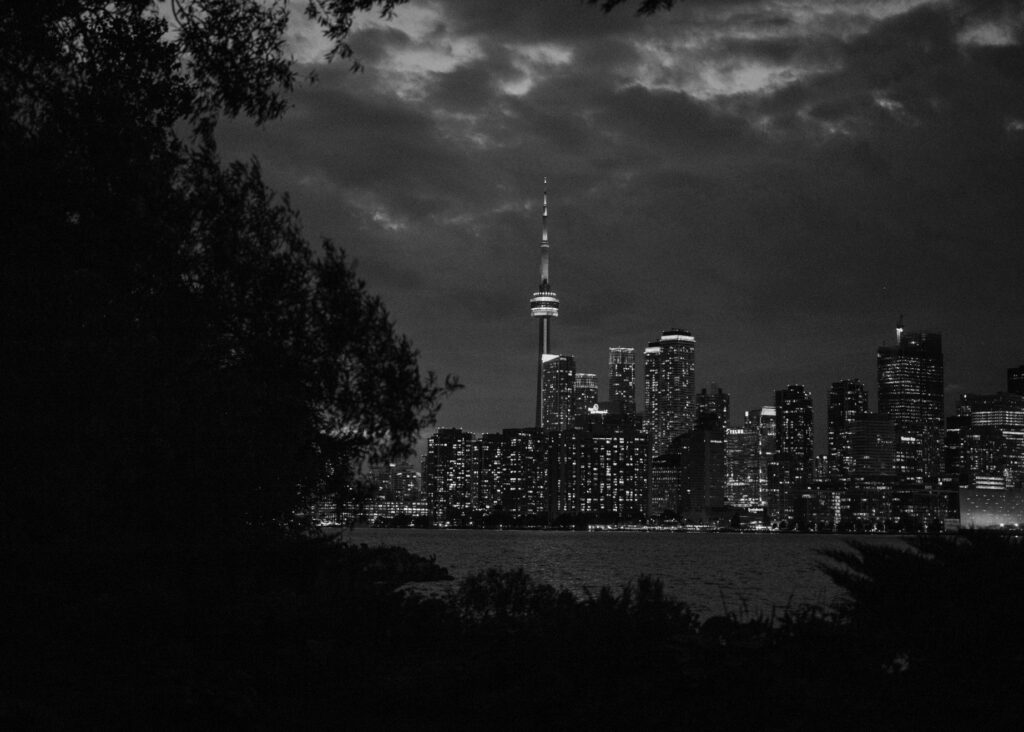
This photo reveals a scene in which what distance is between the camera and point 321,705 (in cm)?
1091

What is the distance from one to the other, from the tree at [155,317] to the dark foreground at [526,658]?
2105mm

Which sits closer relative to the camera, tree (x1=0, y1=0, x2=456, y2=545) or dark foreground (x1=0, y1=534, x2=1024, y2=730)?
dark foreground (x1=0, y1=534, x2=1024, y2=730)

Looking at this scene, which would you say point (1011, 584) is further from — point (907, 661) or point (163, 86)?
point (163, 86)

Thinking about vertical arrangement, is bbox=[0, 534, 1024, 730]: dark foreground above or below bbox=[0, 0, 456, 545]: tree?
below

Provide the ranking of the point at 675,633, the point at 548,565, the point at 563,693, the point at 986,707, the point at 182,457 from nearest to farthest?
1. the point at 986,707
2. the point at 563,693
3. the point at 675,633
4. the point at 182,457
5. the point at 548,565

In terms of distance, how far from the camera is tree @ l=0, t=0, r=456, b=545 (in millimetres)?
13055

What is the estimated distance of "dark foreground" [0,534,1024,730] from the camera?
9109mm

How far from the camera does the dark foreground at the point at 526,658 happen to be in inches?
359

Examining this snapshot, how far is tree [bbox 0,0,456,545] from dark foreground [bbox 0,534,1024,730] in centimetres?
211

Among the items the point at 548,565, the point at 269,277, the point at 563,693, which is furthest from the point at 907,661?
the point at 548,565

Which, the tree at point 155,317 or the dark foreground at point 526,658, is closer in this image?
the dark foreground at point 526,658

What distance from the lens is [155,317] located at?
1590cm

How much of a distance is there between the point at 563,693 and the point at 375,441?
11.3 m

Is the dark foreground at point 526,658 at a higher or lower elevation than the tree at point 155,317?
lower
